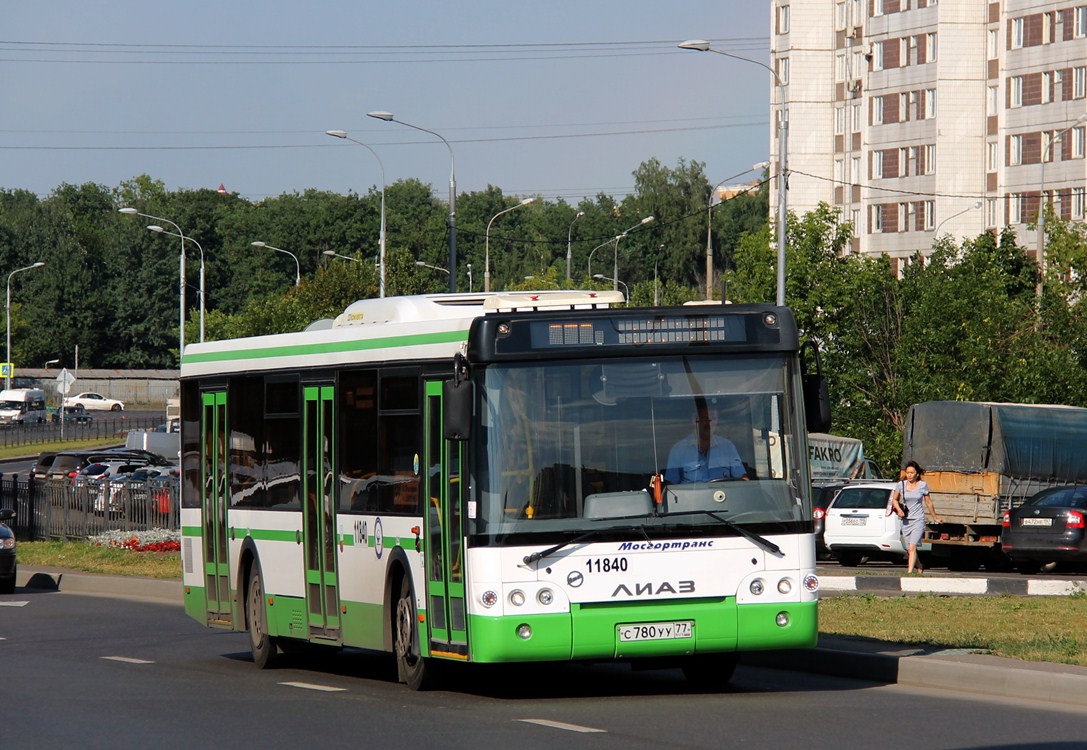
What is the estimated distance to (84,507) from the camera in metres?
38.3

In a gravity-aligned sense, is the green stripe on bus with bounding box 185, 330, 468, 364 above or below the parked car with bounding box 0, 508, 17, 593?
above

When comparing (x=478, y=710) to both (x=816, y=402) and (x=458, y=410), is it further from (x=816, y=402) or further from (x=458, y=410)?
(x=816, y=402)

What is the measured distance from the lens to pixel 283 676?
15555 millimetres

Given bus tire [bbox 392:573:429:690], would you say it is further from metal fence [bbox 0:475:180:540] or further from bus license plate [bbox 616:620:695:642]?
metal fence [bbox 0:475:180:540]

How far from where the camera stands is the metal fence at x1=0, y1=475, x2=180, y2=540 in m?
37.2

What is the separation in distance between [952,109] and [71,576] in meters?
67.9

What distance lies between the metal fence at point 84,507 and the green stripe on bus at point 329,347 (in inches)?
781

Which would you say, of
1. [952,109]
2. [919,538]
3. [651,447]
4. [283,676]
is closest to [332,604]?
[283,676]

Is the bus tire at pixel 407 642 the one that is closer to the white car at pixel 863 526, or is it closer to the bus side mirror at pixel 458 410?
the bus side mirror at pixel 458 410

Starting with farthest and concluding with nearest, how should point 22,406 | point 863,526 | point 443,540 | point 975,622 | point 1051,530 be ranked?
point 22,406, point 863,526, point 1051,530, point 975,622, point 443,540

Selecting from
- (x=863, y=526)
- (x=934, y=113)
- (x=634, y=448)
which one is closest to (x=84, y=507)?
(x=863, y=526)

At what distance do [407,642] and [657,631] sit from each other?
2.03 metres

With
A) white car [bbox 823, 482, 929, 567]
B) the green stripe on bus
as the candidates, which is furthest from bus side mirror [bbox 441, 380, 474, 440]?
white car [bbox 823, 482, 929, 567]

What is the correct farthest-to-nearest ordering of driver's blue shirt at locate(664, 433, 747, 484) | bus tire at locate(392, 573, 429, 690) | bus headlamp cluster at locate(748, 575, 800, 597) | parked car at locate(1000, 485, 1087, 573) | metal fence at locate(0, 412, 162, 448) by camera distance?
1. metal fence at locate(0, 412, 162, 448)
2. parked car at locate(1000, 485, 1087, 573)
3. bus tire at locate(392, 573, 429, 690)
4. bus headlamp cluster at locate(748, 575, 800, 597)
5. driver's blue shirt at locate(664, 433, 747, 484)
